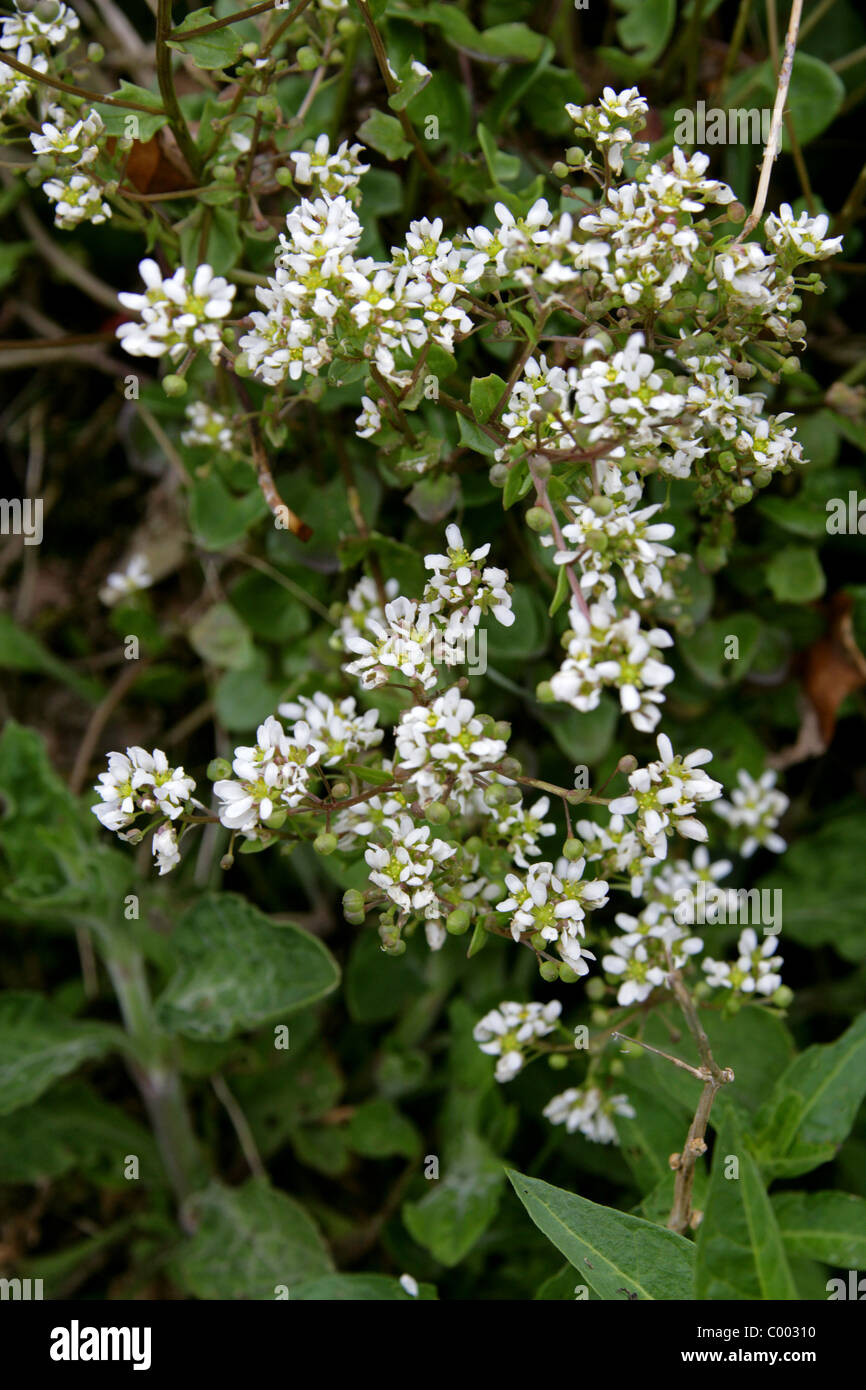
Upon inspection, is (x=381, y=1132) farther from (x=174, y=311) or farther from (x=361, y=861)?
(x=174, y=311)

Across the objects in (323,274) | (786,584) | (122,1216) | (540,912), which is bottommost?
(122,1216)

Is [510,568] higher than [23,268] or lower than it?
lower

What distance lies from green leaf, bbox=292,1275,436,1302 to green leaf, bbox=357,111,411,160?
203cm

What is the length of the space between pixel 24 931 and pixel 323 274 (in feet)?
Result: 6.88

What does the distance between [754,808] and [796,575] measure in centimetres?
51

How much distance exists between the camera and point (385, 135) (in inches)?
78.7

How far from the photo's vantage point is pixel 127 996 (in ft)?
8.34

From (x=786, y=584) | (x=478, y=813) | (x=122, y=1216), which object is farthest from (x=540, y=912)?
(x=122, y=1216)

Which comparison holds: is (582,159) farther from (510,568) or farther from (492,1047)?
(492,1047)

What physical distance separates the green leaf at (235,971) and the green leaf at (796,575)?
1218 mm

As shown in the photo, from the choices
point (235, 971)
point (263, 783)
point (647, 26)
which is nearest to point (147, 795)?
point (263, 783)

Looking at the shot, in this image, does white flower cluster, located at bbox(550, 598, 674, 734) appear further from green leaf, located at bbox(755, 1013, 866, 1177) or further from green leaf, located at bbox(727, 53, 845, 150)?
green leaf, located at bbox(727, 53, 845, 150)

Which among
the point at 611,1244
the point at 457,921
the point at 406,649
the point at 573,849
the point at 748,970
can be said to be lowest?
the point at 611,1244

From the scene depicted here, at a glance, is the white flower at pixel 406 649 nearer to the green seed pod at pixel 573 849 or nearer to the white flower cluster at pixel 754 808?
the green seed pod at pixel 573 849
